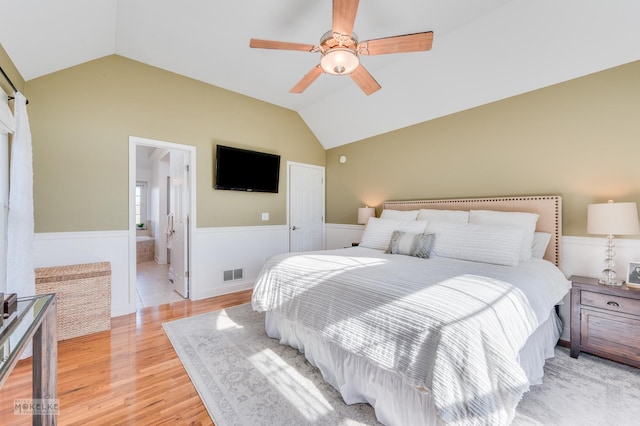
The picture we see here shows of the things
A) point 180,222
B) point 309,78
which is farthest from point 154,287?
point 309,78

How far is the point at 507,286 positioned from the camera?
1.76 m

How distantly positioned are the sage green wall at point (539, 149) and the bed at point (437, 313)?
26cm

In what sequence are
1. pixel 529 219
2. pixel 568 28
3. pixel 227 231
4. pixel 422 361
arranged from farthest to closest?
1. pixel 227 231
2. pixel 529 219
3. pixel 568 28
4. pixel 422 361

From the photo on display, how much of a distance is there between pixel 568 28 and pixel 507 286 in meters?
2.35

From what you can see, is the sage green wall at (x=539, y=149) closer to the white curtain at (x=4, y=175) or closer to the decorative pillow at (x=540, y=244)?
the decorative pillow at (x=540, y=244)

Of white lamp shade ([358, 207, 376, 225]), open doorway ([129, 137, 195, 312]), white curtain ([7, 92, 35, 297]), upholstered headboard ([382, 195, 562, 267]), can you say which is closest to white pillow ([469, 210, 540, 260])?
upholstered headboard ([382, 195, 562, 267])

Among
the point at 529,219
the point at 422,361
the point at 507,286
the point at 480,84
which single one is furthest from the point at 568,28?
the point at 422,361

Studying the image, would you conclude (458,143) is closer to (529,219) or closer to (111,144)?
(529,219)

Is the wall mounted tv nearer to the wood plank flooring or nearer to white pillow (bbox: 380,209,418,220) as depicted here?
white pillow (bbox: 380,209,418,220)

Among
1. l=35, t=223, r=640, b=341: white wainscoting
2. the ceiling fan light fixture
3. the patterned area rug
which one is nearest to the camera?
the patterned area rug

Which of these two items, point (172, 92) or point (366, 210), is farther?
point (366, 210)

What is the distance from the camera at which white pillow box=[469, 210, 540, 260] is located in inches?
105

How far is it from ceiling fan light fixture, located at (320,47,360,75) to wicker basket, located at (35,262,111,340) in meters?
2.98

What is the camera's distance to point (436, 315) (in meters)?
1.41
